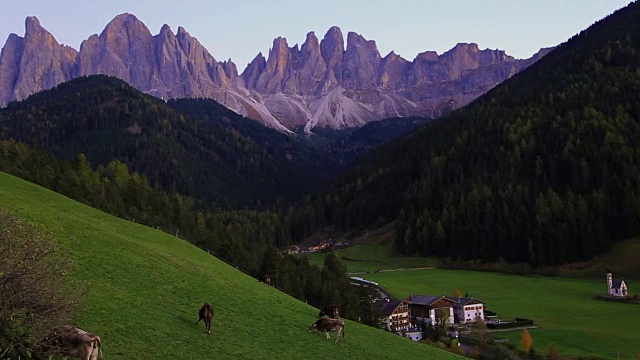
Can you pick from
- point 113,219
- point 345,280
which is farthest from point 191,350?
point 345,280

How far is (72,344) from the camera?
17422 millimetres

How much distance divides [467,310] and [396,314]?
13005mm

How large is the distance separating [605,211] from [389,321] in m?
104

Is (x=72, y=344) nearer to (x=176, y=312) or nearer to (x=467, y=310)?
(x=176, y=312)

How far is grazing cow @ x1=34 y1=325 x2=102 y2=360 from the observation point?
55.9 ft

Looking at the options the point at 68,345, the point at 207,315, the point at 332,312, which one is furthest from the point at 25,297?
the point at 332,312

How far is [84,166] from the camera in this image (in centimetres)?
12319

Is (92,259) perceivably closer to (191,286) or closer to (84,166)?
(191,286)

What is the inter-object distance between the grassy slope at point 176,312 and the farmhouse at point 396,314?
59901 millimetres

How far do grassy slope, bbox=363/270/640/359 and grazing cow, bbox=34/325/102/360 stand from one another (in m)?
71.4

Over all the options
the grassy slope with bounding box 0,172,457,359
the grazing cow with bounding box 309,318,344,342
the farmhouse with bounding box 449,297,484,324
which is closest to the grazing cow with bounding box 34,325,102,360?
the grassy slope with bounding box 0,172,457,359

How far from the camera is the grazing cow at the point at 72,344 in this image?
17.0 m

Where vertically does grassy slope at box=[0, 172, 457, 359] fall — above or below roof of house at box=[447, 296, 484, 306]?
above

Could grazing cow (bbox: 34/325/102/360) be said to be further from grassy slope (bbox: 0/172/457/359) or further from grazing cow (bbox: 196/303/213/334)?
grazing cow (bbox: 196/303/213/334)
